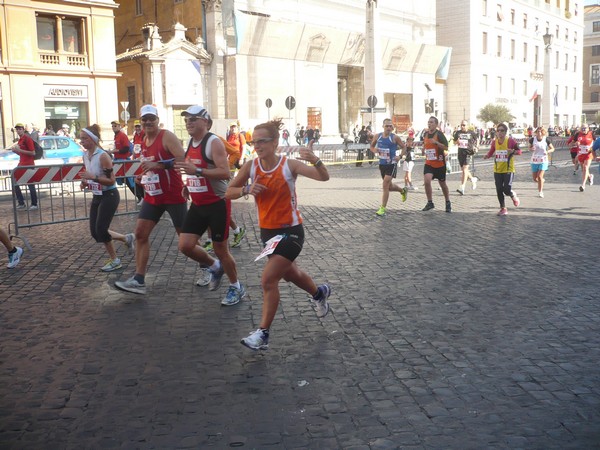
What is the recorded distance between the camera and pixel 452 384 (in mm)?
4383

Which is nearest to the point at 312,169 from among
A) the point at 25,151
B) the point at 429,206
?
the point at 429,206

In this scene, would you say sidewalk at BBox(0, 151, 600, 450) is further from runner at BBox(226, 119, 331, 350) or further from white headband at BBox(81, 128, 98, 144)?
white headband at BBox(81, 128, 98, 144)

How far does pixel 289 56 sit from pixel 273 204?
39.7 meters

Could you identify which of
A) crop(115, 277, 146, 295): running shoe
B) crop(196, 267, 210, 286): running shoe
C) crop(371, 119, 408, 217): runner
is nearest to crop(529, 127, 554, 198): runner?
crop(371, 119, 408, 217): runner

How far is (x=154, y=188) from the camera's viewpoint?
7.00 meters

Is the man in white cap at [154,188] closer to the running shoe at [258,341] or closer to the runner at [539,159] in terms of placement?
the running shoe at [258,341]

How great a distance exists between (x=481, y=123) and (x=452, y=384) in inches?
2355

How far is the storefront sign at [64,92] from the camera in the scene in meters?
34.3

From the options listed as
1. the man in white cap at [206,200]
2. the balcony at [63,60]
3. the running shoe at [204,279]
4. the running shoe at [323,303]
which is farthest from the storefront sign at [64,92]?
the running shoe at [323,303]

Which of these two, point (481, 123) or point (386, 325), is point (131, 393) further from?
point (481, 123)

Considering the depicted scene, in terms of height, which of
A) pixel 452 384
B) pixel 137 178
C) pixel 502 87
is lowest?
pixel 452 384

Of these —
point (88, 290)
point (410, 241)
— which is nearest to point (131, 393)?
point (88, 290)

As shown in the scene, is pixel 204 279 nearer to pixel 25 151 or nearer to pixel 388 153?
pixel 388 153

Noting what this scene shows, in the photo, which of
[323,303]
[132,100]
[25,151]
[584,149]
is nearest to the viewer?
[323,303]
